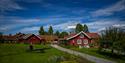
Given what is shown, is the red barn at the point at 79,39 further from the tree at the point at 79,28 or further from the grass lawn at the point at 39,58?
the tree at the point at 79,28

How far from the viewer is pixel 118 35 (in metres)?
29.5

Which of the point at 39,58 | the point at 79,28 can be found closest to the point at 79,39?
the point at 39,58

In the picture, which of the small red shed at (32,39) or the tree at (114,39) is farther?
the small red shed at (32,39)

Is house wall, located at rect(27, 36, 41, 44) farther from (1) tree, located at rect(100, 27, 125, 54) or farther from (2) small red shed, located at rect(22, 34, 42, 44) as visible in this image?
(1) tree, located at rect(100, 27, 125, 54)

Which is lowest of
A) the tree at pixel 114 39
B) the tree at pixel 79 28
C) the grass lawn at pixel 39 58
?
the grass lawn at pixel 39 58

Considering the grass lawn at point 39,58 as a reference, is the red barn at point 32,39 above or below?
above

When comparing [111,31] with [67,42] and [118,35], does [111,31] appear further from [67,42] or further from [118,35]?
[67,42]

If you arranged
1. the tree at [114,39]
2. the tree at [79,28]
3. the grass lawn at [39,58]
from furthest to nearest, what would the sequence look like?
the tree at [79,28], the tree at [114,39], the grass lawn at [39,58]

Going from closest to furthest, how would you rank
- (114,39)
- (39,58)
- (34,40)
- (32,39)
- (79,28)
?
(39,58), (114,39), (32,39), (34,40), (79,28)

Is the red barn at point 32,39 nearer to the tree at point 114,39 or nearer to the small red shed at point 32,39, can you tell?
the small red shed at point 32,39

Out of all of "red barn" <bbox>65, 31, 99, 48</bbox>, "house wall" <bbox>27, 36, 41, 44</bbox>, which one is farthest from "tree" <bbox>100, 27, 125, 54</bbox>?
"house wall" <bbox>27, 36, 41, 44</bbox>

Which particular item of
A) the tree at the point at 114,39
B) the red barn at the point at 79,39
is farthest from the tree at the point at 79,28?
the tree at the point at 114,39

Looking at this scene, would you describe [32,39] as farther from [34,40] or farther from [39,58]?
[39,58]

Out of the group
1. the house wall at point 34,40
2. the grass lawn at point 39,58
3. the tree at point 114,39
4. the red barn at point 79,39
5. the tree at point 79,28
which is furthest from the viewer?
the tree at point 79,28
